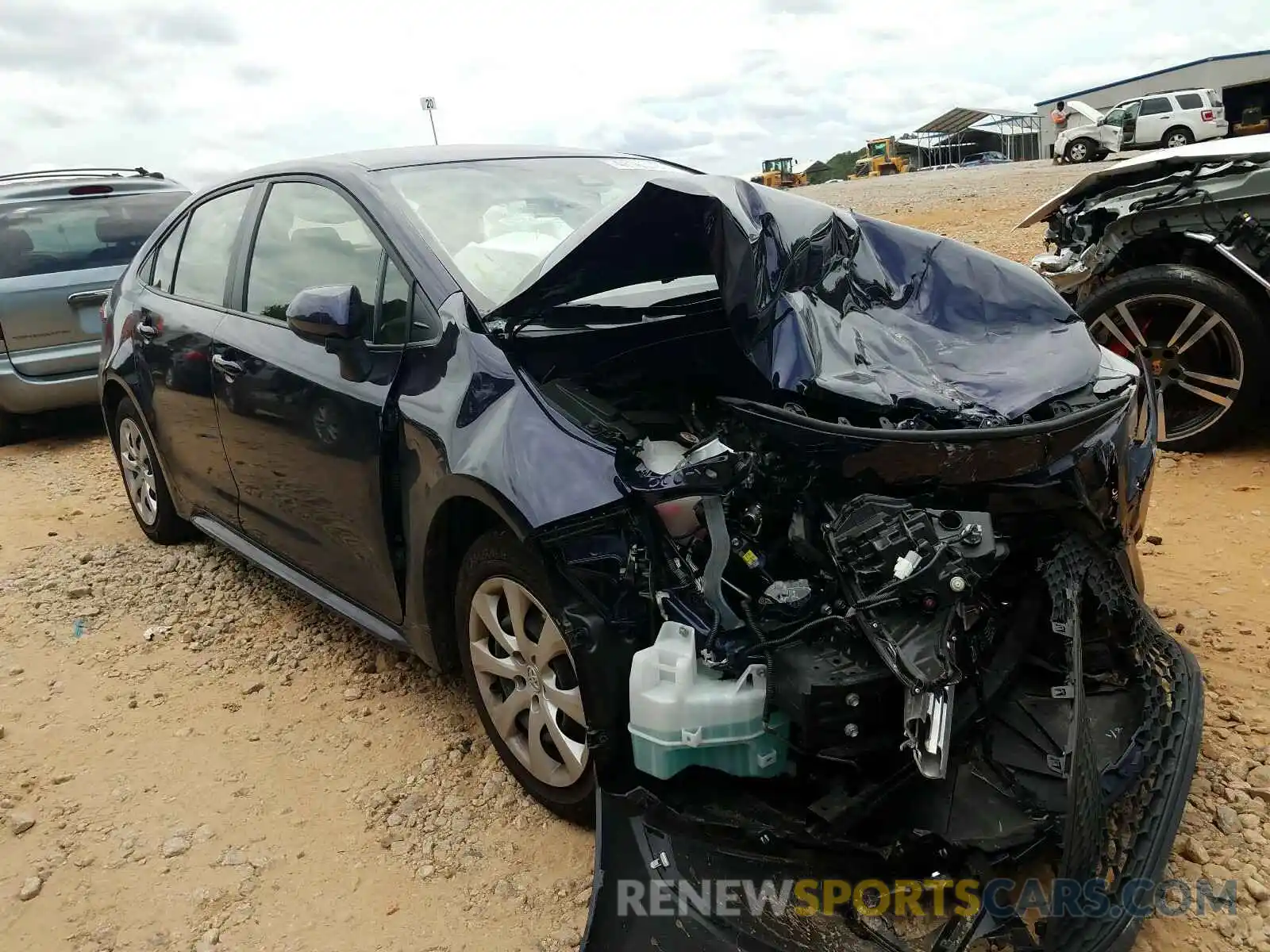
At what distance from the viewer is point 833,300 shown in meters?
2.57

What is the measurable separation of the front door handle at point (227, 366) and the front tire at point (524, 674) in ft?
4.48

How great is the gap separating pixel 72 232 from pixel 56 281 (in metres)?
0.43

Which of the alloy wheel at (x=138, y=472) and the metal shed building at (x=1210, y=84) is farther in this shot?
the metal shed building at (x=1210, y=84)

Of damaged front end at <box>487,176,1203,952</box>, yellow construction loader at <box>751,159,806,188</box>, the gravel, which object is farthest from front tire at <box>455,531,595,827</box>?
yellow construction loader at <box>751,159,806,188</box>

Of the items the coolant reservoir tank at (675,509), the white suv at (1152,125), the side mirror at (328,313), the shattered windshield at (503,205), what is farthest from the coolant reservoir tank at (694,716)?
the white suv at (1152,125)

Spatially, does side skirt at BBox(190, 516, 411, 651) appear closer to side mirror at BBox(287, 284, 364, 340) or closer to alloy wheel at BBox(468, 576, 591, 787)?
alloy wheel at BBox(468, 576, 591, 787)

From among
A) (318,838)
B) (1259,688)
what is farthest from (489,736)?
(1259,688)

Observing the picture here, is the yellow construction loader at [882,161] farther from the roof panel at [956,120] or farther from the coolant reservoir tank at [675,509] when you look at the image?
the coolant reservoir tank at [675,509]

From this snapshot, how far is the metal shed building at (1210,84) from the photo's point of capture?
36.5m

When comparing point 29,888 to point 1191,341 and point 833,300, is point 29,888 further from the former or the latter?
point 1191,341

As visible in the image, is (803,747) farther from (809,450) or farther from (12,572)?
(12,572)

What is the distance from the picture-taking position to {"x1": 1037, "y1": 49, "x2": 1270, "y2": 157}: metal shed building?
36.5 metres

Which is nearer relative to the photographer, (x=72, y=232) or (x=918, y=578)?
(x=918, y=578)

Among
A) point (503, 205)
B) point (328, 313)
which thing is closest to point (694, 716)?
point (328, 313)
